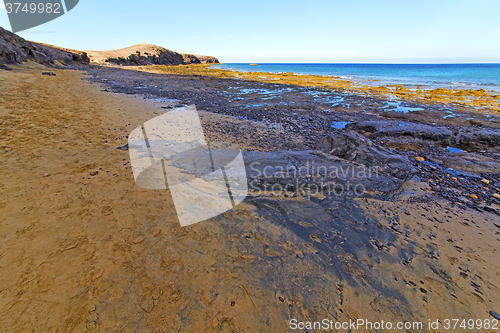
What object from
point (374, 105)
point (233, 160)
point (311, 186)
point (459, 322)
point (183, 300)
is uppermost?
point (374, 105)

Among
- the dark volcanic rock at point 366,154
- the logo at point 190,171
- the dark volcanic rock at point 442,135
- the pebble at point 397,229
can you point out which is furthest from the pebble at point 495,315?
the dark volcanic rock at point 442,135

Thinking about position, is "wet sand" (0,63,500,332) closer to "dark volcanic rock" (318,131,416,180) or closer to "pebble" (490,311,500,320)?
"pebble" (490,311,500,320)

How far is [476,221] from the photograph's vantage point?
3.45m

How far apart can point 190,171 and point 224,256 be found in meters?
2.34

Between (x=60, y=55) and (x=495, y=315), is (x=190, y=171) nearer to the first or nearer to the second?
(x=495, y=315)

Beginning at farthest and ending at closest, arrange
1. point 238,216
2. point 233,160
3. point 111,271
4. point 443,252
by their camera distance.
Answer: point 233,160, point 238,216, point 443,252, point 111,271

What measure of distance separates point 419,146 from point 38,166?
10728 mm

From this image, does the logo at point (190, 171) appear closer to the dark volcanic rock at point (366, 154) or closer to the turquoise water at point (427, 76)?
the dark volcanic rock at point (366, 154)

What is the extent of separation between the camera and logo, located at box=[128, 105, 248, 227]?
136 inches

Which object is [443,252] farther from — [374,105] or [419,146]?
[374,105]

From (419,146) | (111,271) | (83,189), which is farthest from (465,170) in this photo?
(83,189)

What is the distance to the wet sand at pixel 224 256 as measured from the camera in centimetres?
194

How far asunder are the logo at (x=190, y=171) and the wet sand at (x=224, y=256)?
0.74 ft

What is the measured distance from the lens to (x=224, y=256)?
2566 millimetres
